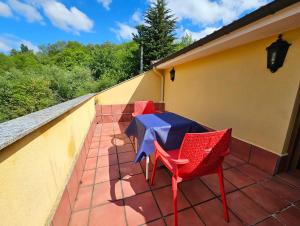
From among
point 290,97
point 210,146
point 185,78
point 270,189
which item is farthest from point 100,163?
point 185,78

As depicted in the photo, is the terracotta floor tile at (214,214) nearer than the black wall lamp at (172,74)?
Yes

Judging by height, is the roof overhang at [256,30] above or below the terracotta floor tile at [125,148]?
above

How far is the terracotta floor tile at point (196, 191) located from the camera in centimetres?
178

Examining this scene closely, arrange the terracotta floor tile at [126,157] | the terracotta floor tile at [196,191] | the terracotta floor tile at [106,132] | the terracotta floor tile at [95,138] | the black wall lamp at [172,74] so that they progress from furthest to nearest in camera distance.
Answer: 1. the black wall lamp at [172,74]
2. the terracotta floor tile at [106,132]
3. the terracotta floor tile at [95,138]
4. the terracotta floor tile at [126,157]
5. the terracotta floor tile at [196,191]

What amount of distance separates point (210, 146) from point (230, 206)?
3.13 ft

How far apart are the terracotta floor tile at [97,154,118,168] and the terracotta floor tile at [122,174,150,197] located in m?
0.57

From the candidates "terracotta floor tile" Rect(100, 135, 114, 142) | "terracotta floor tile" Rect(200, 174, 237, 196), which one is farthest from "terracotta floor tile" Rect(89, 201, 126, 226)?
"terracotta floor tile" Rect(100, 135, 114, 142)

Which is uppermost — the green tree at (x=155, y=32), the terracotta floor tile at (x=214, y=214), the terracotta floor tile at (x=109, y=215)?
the green tree at (x=155, y=32)

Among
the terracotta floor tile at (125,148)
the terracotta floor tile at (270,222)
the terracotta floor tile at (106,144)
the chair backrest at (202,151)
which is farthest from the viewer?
the terracotta floor tile at (106,144)

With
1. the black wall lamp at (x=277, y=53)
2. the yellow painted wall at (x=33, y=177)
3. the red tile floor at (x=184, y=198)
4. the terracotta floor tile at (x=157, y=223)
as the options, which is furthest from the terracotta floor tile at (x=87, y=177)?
the black wall lamp at (x=277, y=53)

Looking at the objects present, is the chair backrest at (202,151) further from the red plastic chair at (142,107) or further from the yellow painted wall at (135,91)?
the yellow painted wall at (135,91)

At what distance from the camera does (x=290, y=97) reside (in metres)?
2.02

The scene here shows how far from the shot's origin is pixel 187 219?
1.51 meters

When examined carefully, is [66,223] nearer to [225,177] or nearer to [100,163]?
[100,163]
